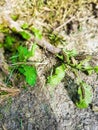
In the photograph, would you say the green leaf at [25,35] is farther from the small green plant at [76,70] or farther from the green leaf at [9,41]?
the small green plant at [76,70]

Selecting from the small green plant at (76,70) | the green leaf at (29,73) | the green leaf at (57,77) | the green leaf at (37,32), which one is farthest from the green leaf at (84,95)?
the green leaf at (37,32)

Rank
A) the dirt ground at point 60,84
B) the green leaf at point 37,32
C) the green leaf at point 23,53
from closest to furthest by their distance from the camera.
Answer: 1. the dirt ground at point 60,84
2. the green leaf at point 23,53
3. the green leaf at point 37,32

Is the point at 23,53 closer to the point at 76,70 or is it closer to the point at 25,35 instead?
the point at 25,35

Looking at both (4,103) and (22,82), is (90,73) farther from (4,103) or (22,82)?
(4,103)

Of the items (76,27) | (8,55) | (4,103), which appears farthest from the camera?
(76,27)

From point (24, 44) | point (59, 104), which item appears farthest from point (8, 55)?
point (59, 104)

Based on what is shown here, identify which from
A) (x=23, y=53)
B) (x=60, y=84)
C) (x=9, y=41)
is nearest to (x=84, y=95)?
(x=60, y=84)
